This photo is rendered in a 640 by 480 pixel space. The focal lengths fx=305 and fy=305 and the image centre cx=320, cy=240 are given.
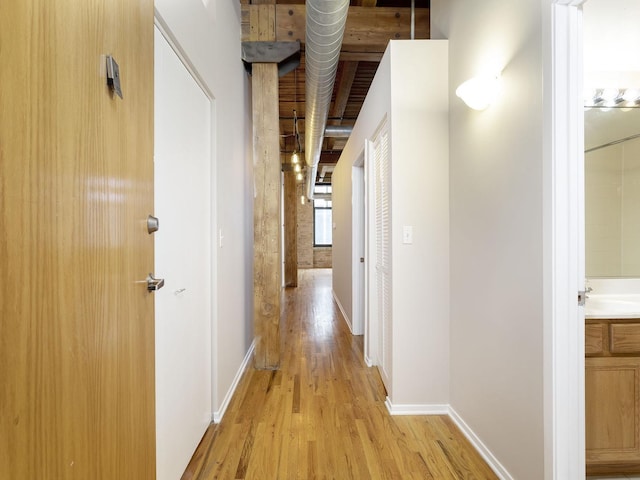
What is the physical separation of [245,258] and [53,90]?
2.32m

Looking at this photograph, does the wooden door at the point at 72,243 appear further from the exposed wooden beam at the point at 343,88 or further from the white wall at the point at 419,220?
the exposed wooden beam at the point at 343,88

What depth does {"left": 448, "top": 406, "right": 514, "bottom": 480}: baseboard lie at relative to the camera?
150 cm

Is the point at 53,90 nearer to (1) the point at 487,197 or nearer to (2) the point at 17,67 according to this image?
(2) the point at 17,67

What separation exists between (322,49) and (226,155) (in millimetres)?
1039

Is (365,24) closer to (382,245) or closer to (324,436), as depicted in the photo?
(382,245)

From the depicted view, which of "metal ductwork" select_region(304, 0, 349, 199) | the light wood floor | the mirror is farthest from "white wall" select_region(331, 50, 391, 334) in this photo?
the mirror

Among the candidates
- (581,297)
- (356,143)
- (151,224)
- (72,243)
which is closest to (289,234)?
(356,143)

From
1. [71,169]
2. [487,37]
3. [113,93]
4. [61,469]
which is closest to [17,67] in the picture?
[71,169]

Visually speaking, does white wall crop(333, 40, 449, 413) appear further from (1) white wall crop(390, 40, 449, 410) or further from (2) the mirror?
(2) the mirror

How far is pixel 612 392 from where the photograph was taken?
1.42m

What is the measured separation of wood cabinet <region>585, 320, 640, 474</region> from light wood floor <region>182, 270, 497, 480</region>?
535 millimetres

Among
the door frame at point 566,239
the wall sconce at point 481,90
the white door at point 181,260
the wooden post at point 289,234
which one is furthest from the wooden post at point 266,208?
the wooden post at point 289,234

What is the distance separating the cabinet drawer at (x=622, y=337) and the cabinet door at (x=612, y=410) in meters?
0.05

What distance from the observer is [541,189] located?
1.26m
